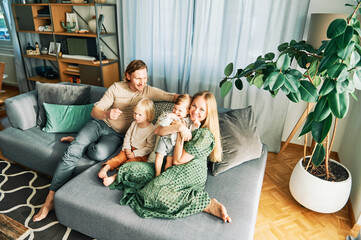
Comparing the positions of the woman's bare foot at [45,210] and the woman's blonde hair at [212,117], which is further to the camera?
the woman's bare foot at [45,210]

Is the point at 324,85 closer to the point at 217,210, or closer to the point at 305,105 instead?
the point at 217,210

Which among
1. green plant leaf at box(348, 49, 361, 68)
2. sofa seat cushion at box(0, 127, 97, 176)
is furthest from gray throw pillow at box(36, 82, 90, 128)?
green plant leaf at box(348, 49, 361, 68)

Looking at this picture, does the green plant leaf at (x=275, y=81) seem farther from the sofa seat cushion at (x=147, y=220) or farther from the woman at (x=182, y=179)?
the sofa seat cushion at (x=147, y=220)

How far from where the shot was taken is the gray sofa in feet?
4.42

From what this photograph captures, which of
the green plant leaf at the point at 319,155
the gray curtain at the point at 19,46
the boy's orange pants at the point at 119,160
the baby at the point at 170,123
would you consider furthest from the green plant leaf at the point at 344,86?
the gray curtain at the point at 19,46

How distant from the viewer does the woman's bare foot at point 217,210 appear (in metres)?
1.38

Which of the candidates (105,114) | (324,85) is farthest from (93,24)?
(324,85)

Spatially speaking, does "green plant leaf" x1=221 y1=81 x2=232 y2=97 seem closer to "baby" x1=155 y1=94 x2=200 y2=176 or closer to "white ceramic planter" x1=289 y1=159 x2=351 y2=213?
"baby" x1=155 y1=94 x2=200 y2=176

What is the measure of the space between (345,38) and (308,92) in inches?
13.1

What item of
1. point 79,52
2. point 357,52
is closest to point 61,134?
point 79,52

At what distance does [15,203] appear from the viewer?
1.92m

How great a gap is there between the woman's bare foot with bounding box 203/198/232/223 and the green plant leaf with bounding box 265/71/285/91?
71 centimetres

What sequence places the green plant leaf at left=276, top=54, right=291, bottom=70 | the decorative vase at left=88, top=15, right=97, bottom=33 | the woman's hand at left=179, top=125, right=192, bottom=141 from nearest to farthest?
1. the green plant leaf at left=276, top=54, right=291, bottom=70
2. the woman's hand at left=179, top=125, right=192, bottom=141
3. the decorative vase at left=88, top=15, right=97, bottom=33

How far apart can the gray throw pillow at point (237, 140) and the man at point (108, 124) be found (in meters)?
0.50
